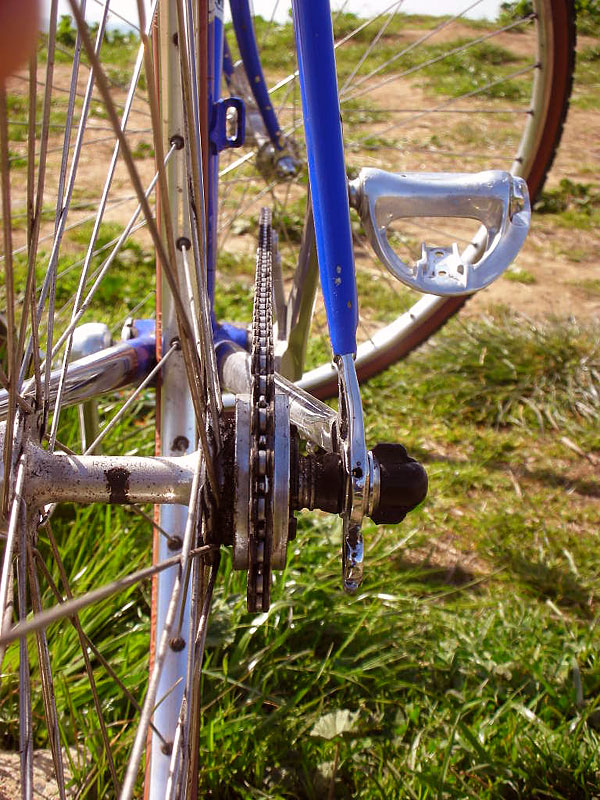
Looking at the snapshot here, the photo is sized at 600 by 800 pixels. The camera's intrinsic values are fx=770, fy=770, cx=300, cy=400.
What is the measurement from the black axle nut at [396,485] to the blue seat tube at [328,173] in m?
0.18

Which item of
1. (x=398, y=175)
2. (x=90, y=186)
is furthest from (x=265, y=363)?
(x=90, y=186)

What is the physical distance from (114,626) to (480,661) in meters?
0.66

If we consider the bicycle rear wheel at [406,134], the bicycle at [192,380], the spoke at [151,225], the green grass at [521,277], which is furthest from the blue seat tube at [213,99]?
the green grass at [521,277]

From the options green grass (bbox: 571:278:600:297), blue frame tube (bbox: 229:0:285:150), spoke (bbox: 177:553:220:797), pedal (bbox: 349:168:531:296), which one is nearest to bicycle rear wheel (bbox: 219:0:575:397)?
blue frame tube (bbox: 229:0:285:150)

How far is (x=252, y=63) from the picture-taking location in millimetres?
1822

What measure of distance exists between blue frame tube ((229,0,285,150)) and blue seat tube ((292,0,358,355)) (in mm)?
846

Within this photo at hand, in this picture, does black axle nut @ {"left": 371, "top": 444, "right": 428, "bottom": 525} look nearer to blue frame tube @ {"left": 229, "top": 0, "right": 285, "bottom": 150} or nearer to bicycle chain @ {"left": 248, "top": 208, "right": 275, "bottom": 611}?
bicycle chain @ {"left": 248, "top": 208, "right": 275, "bottom": 611}

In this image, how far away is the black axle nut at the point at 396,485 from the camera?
78 cm

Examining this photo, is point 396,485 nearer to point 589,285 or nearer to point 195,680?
point 195,680

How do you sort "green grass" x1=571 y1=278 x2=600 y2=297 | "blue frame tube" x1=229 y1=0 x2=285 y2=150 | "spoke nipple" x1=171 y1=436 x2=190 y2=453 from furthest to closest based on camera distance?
1. "green grass" x1=571 y1=278 x2=600 y2=297
2. "blue frame tube" x1=229 y1=0 x2=285 y2=150
3. "spoke nipple" x1=171 y1=436 x2=190 y2=453

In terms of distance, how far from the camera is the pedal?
106 centimetres

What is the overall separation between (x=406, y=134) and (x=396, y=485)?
13.9 ft

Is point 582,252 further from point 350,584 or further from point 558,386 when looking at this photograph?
point 350,584

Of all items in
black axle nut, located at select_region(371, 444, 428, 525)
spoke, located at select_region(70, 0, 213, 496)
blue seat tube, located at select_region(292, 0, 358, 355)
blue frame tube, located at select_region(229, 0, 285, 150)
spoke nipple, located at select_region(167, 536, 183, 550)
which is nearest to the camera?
spoke, located at select_region(70, 0, 213, 496)
